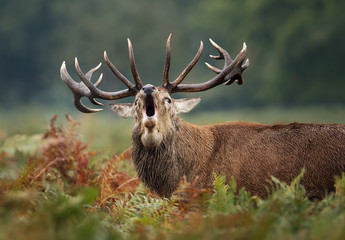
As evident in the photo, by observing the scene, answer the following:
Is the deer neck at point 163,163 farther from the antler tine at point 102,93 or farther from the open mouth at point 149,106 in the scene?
the antler tine at point 102,93

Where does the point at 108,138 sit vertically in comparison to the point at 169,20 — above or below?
below

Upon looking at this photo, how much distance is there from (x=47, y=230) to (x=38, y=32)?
41423mm

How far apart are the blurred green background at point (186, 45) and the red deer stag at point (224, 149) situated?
24428mm

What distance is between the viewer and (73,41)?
Result: 39.8 meters

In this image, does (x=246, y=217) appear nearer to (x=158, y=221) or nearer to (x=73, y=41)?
(x=158, y=221)

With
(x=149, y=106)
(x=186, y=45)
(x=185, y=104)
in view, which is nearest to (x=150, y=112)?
(x=149, y=106)

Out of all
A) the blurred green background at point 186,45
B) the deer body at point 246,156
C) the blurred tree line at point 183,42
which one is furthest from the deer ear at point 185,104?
the blurred tree line at point 183,42

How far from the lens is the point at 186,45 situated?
42906 mm

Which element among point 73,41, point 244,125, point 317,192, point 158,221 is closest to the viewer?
point 158,221

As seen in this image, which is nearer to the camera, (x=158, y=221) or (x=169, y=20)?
(x=158, y=221)

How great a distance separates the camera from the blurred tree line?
31.4m

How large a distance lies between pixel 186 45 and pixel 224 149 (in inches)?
1467

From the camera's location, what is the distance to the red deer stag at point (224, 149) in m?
5.69

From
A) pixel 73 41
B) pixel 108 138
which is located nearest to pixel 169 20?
pixel 73 41
